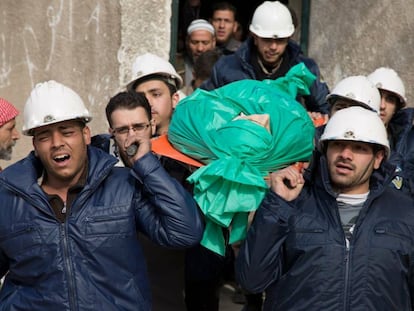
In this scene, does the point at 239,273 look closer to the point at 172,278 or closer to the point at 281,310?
the point at 281,310

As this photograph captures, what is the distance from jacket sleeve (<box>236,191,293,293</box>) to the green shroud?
0.77 feet

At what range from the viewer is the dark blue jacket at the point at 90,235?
10.6ft

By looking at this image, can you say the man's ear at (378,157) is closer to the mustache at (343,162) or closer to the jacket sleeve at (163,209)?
the mustache at (343,162)

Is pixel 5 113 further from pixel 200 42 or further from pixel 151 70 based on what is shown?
pixel 200 42

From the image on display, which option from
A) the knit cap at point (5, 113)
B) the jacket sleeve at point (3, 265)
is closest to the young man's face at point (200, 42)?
the knit cap at point (5, 113)

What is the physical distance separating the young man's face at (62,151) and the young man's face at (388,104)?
2.00 meters

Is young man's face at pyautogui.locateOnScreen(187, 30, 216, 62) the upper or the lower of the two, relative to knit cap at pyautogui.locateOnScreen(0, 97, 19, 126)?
upper

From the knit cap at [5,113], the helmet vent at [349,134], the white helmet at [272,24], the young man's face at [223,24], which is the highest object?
the white helmet at [272,24]

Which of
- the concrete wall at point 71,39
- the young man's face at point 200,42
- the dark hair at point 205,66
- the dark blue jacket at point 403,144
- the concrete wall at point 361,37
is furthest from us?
the young man's face at point 200,42

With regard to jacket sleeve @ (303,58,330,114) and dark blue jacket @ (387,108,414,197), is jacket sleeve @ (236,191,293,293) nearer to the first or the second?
dark blue jacket @ (387,108,414,197)

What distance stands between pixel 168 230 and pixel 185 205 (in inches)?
4.9

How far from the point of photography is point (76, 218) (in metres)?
3.26

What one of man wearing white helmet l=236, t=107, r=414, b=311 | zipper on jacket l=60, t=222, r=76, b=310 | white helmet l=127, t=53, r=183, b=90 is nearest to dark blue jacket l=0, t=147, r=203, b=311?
zipper on jacket l=60, t=222, r=76, b=310

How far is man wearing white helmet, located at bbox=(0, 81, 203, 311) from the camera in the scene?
324cm
